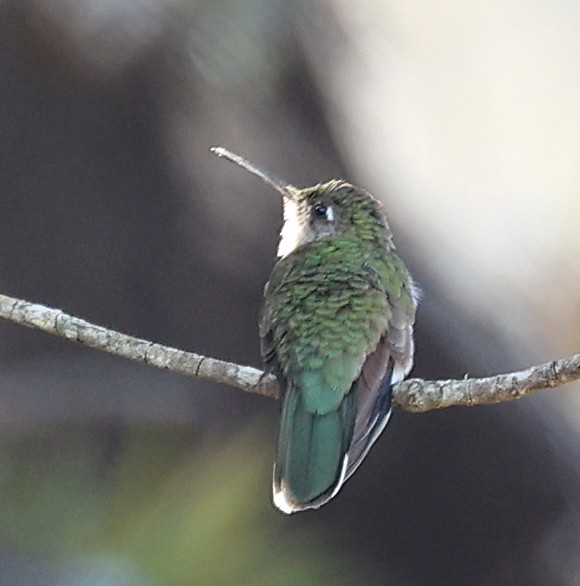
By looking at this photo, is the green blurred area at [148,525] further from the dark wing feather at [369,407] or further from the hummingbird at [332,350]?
the dark wing feather at [369,407]

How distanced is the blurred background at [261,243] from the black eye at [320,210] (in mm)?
1024

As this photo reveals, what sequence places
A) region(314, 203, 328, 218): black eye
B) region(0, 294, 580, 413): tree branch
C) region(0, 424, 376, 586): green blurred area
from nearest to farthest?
region(0, 424, 376, 586): green blurred area, region(0, 294, 580, 413): tree branch, region(314, 203, 328, 218): black eye

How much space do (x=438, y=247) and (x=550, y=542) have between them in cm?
128

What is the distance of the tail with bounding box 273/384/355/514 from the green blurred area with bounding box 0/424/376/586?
5.0 inches

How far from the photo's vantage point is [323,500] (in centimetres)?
290

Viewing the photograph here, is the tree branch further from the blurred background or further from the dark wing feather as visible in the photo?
the blurred background

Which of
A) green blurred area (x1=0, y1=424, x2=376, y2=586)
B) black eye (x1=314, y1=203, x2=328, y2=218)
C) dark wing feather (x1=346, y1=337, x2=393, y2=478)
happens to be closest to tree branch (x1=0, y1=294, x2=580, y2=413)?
dark wing feather (x1=346, y1=337, x2=393, y2=478)

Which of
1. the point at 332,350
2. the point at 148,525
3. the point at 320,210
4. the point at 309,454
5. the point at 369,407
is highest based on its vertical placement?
the point at 320,210

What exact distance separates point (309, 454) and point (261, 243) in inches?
89.8

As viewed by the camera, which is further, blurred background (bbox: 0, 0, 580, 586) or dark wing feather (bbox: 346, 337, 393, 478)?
blurred background (bbox: 0, 0, 580, 586)

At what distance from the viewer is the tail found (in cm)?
289

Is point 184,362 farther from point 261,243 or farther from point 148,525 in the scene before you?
point 261,243

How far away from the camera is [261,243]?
16.9ft

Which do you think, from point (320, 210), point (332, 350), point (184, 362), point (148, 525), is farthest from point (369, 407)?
point (320, 210)
